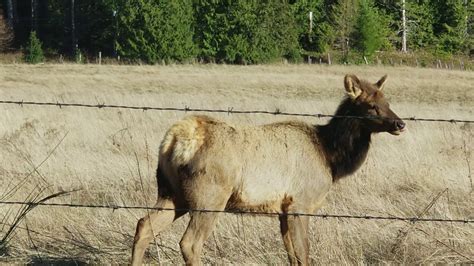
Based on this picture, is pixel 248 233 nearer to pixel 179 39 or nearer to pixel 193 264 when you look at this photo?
pixel 193 264

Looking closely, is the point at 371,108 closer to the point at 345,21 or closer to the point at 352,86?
the point at 352,86

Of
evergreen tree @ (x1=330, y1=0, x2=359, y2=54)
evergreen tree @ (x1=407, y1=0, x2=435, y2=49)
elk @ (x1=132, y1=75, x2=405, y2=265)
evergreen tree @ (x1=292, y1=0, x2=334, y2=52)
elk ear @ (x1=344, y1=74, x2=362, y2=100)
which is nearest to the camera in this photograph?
elk @ (x1=132, y1=75, x2=405, y2=265)

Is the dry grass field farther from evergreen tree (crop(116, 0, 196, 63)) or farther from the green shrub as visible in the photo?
the green shrub

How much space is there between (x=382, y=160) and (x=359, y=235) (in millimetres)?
5179

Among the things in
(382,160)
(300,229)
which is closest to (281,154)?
(300,229)

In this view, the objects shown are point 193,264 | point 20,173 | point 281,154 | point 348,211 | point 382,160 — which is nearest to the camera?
point 193,264

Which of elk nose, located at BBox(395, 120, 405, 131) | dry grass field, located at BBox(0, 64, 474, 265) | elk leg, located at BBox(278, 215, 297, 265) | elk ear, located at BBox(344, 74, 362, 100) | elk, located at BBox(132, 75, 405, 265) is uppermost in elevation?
elk ear, located at BBox(344, 74, 362, 100)

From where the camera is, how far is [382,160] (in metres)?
12.9

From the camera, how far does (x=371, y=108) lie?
8.15 meters

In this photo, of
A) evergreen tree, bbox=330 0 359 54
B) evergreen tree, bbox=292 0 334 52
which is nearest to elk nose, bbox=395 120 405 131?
evergreen tree, bbox=330 0 359 54

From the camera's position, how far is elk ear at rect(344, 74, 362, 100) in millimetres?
8125

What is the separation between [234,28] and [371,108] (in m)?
58.7

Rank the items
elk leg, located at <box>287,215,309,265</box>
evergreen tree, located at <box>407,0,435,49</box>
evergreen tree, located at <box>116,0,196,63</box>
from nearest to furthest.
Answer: elk leg, located at <box>287,215,309,265</box>
evergreen tree, located at <box>116,0,196,63</box>
evergreen tree, located at <box>407,0,435,49</box>

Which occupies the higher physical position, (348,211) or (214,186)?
(214,186)
